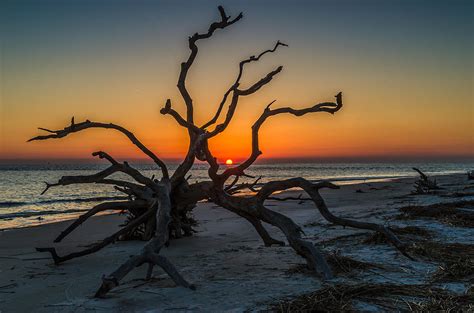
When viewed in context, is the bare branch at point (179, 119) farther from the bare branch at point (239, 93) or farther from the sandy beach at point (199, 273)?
the sandy beach at point (199, 273)

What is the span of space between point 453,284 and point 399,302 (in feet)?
3.10

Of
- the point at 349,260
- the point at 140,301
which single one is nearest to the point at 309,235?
the point at 349,260

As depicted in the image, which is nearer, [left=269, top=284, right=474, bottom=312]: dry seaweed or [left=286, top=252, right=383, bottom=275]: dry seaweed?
[left=269, top=284, right=474, bottom=312]: dry seaweed

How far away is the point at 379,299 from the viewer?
149 inches

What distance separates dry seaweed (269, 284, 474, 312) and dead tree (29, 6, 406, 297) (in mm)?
725

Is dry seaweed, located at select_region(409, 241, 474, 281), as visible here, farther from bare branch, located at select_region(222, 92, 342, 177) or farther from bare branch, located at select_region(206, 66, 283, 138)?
bare branch, located at select_region(206, 66, 283, 138)

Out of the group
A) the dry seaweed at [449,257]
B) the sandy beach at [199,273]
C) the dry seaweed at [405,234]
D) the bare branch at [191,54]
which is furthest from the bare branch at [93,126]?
the dry seaweed at [449,257]

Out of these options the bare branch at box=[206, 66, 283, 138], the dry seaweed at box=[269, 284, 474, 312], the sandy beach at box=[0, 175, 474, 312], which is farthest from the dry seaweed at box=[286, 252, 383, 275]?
the bare branch at box=[206, 66, 283, 138]

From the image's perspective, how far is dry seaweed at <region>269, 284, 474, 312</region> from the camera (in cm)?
348

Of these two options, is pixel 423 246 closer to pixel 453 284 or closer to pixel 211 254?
pixel 453 284

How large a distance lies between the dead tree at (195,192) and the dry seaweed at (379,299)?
725 mm

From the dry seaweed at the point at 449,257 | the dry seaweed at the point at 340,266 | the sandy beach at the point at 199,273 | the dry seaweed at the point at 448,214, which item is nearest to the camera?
the sandy beach at the point at 199,273

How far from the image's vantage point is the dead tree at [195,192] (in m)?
4.90

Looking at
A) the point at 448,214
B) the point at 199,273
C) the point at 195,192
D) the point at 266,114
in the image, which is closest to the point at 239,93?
the point at 266,114
